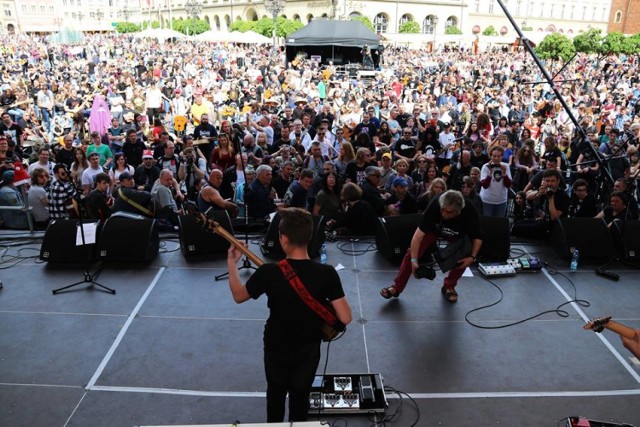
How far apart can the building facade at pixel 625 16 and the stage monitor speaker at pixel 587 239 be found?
6150 cm

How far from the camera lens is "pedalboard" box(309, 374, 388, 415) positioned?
3977 mm

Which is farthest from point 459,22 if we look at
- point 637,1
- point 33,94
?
point 33,94

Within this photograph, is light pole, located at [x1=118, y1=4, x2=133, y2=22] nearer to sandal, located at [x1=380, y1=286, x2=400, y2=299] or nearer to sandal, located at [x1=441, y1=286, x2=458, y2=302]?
sandal, located at [x1=380, y1=286, x2=400, y2=299]

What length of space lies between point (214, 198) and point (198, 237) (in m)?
0.73

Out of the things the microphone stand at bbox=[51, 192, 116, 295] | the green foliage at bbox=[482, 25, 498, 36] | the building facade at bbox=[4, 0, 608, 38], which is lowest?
the microphone stand at bbox=[51, 192, 116, 295]

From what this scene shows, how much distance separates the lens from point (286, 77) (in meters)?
20.4

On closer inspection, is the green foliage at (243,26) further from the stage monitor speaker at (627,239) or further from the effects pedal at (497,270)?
the effects pedal at (497,270)

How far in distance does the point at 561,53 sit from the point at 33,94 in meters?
27.2

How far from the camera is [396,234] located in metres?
6.81

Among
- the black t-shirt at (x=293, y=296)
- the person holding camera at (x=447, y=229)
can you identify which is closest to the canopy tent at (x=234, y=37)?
the person holding camera at (x=447, y=229)

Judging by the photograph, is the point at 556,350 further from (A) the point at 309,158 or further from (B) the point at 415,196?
(A) the point at 309,158

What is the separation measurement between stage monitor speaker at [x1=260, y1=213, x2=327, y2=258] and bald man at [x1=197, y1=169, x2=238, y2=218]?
0.97 m

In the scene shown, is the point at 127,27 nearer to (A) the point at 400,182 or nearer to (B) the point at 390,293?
(A) the point at 400,182

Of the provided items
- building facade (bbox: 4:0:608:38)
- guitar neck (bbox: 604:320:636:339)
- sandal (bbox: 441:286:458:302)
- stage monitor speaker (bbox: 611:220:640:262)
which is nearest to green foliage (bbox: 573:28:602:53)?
building facade (bbox: 4:0:608:38)
